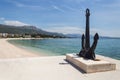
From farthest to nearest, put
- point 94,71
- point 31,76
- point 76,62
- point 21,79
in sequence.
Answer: point 76,62, point 94,71, point 31,76, point 21,79

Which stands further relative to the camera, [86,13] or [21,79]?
[86,13]

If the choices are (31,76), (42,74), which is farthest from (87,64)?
(31,76)

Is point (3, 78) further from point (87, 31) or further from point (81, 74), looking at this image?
point (87, 31)

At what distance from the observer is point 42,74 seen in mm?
6605

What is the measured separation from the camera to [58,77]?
20.1 ft

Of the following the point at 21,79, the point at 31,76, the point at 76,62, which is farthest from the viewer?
the point at 76,62

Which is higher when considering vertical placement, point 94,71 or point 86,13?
point 86,13

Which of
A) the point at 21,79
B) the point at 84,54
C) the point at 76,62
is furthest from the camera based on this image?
the point at 84,54

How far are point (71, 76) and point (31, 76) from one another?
160 cm

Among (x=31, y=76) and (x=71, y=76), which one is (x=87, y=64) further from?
(x=31, y=76)

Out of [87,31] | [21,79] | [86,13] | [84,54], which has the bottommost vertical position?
[21,79]

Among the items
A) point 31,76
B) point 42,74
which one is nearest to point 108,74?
point 42,74

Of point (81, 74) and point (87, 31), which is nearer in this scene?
point (81, 74)

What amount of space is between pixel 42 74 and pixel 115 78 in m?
2.90
